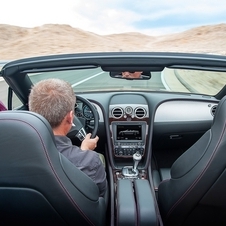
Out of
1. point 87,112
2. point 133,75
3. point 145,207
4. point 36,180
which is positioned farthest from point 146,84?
point 36,180

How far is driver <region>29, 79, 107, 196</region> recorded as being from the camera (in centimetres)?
215

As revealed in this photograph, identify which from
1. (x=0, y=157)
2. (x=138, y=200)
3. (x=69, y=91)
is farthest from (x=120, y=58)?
(x=0, y=157)

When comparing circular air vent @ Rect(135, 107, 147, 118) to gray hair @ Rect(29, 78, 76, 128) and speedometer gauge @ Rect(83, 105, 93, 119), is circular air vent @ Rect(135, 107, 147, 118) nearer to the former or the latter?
speedometer gauge @ Rect(83, 105, 93, 119)

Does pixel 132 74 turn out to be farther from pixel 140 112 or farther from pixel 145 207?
pixel 145 207

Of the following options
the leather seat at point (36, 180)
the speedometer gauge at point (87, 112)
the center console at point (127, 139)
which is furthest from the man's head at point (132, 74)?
the leather seat at point (36, 180)

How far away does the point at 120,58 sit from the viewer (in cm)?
252

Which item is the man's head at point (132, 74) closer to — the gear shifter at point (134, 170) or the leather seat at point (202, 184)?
the leather seat at point (202, 184)

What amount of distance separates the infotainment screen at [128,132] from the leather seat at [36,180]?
8.34 feet

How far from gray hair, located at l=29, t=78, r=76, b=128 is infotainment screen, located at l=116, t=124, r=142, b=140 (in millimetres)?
2379

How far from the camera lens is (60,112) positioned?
2164 millimetres

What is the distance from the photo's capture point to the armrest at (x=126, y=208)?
229cm

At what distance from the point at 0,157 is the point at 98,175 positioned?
31.9 inches

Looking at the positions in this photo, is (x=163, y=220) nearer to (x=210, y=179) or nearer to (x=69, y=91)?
(x=210, y=179)

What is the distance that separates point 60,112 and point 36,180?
540 mm
